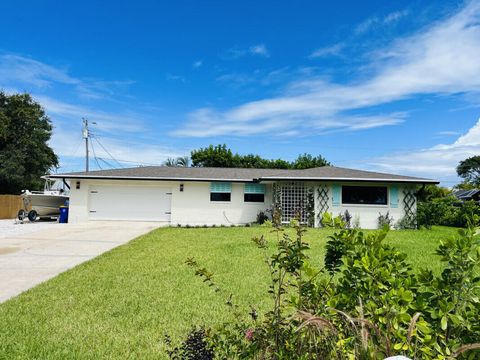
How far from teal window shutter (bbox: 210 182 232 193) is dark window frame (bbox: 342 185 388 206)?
22.1ft

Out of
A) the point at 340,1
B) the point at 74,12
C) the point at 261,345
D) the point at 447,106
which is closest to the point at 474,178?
the point at 447,106

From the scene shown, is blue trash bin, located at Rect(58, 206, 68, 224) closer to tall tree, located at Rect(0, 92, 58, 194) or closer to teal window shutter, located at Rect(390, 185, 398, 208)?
tall tree, located at Rect(0, 92, 58, 194)

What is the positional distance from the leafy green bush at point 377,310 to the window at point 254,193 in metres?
18.1

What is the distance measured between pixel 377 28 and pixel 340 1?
76.9 inches

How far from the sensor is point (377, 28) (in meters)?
14.0

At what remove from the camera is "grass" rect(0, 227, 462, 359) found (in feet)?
11.9

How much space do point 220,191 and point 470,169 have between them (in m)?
62.9

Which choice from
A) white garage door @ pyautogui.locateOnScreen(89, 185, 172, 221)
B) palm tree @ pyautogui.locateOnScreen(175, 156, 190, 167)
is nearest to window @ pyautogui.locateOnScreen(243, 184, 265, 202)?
white garage door @ pyautogui.locateOnScreen(89, 185, 172, 221)

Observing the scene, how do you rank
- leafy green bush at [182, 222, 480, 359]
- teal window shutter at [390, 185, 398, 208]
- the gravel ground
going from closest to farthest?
leafy green bush at [182, 222, 480, 359] < the gravel ground < teal window shutter at [390, 185, 398, 208]

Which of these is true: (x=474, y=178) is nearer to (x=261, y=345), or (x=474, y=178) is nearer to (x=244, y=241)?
(x=244, y=241)

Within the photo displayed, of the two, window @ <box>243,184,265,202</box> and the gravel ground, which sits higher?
window @ <box>243,184,265,202</box>

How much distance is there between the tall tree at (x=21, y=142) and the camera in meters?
27.7

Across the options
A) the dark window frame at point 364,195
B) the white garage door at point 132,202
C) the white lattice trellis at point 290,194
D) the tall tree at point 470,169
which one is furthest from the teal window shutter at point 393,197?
the tall tree at point 470,169

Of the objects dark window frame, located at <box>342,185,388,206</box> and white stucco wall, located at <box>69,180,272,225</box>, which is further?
white stucco wall, located at <box>69,180,272,225</box>
